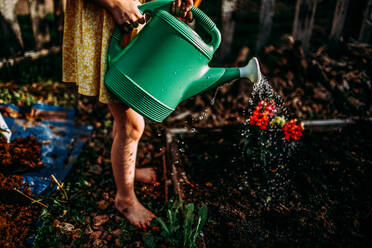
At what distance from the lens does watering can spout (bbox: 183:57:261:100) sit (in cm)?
118

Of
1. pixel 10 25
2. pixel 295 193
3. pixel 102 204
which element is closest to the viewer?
pixel 102 204

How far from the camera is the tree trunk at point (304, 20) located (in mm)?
2863

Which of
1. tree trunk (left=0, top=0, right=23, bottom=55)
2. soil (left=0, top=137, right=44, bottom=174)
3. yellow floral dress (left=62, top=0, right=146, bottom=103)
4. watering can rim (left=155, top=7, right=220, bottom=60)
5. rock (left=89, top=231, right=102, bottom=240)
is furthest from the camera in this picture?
tree trunk (left=0, top=0, right=23, bottom=55)

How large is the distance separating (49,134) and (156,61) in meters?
1.44

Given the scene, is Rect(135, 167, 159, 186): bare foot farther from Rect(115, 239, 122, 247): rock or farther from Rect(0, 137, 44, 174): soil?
Rect(0, 137, 44, 174): soil

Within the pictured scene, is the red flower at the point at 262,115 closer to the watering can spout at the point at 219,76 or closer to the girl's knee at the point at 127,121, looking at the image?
the watering can spout at the point at 219,76

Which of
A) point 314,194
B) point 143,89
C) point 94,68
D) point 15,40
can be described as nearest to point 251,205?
point 314,194

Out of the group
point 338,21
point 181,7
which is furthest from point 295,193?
point 338,21

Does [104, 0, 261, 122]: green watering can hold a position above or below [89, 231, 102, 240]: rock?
above

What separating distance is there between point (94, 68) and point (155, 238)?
3.24 ft

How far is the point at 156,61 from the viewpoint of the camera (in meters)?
1.08

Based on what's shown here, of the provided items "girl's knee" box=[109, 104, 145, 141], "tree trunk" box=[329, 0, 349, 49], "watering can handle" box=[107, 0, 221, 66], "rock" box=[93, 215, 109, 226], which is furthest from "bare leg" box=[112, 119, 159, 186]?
"tree trunk" box=[329, 0, 349, 49]

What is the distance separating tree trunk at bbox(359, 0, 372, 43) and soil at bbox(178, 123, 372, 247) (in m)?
1.36

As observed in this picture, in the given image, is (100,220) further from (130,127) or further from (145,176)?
(130,127)
